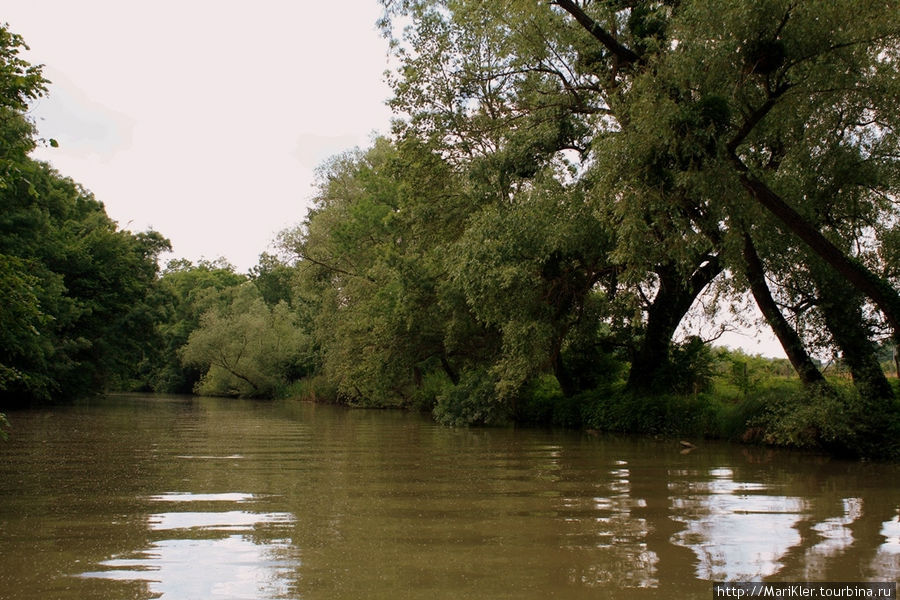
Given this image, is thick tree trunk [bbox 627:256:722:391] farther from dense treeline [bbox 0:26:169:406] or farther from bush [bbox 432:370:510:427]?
dense treeline [bbox 0:26:169:406]

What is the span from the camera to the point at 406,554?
5.77m

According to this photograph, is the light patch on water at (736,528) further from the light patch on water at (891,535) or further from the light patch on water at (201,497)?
the light patch on water at (201,497)

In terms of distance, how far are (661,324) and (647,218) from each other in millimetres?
7168

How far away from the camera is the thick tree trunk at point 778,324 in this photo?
601 inches

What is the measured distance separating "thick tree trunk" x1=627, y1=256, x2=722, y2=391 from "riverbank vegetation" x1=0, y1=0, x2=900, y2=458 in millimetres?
61

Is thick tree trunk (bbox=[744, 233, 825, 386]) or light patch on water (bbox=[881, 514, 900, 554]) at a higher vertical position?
thick tree trunk (bbox=[744, 233, 825, 386])

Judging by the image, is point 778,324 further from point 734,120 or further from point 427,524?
point 427,524

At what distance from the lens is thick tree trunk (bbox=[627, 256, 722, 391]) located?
63.6 feet

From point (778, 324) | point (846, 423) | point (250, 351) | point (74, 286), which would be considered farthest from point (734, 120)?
point (250, 351)

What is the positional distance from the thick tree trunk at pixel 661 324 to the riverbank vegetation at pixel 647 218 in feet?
0.20

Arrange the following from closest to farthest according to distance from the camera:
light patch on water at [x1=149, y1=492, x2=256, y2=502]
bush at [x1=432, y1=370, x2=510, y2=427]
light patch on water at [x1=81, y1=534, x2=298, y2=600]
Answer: light patch on water at [x1=81, y1=534, x2=298, y2=600], light patch on water at [x1=149, y1=492, x2=256, y2=502], bush at [x1=432, y1=370, x2=510, y2=427]

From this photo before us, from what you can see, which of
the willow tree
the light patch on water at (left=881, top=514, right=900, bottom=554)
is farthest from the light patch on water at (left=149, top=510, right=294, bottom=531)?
the willow tree

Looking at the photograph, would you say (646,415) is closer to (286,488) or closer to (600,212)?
(600,212)

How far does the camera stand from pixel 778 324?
15547 mm
